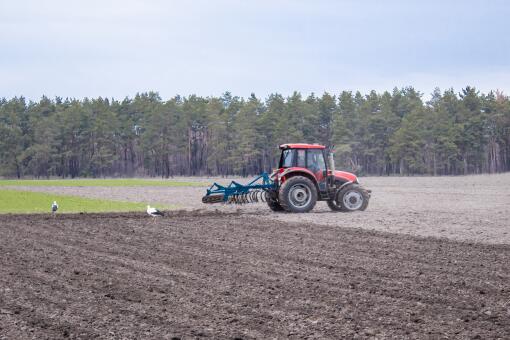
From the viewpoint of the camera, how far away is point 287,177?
2358 centimetres

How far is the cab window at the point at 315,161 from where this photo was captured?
2367cm

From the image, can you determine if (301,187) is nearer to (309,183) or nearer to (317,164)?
(309,183)

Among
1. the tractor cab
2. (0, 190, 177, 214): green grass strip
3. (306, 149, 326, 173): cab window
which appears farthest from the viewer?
(0, 190, 177, 214): green grass strip

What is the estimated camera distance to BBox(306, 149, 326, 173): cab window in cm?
2367

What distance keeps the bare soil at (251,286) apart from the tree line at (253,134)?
77.6 metres

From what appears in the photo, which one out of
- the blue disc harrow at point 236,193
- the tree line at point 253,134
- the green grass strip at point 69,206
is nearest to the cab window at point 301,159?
the blue disc harrow at point 236,193

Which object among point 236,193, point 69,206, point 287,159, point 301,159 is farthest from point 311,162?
point 69,206

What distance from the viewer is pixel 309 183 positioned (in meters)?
23.2

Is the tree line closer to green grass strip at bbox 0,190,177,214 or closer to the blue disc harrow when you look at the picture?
green grass strip at bbox 0,190,177,214

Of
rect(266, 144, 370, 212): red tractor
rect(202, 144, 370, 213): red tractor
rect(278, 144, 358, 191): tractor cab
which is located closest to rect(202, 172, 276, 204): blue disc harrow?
rect(202, 144, 370, 213): red tractor

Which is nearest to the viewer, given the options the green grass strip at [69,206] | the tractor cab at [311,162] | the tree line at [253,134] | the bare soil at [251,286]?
the bare soil at [251,286]

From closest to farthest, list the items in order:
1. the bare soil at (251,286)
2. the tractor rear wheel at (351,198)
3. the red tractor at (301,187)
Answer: the bare soil at (251,286) < the red tractor at (301,187) < the tractor rear wheel at (351,198)

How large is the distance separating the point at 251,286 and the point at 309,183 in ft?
43.6

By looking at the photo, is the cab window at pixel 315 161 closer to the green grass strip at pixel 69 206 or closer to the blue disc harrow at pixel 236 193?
the blue disc harrow at pixel 236 193
